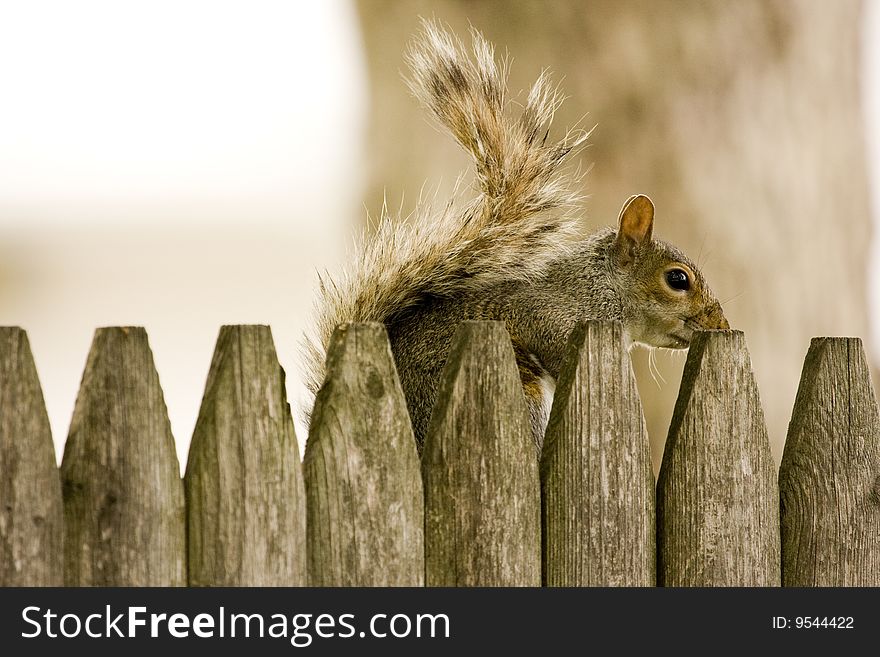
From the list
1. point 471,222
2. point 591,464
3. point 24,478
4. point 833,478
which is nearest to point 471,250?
point 471,222

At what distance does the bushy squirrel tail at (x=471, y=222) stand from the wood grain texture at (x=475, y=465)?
13.2 inches

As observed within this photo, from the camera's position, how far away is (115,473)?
80 cm

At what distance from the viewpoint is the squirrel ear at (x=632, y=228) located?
1523mm

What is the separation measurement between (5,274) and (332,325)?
2219 mm

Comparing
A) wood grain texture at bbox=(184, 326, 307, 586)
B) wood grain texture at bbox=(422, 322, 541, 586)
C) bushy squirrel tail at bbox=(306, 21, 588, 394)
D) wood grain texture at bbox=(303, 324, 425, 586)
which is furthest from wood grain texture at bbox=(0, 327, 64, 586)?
bushy squirrel tail at bbox=(306, 21, 588, 394)

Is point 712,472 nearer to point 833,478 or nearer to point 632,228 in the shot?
point 833,478

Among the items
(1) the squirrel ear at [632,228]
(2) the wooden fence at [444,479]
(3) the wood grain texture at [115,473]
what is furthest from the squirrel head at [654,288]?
(3) the wood grain texture at [115,473]

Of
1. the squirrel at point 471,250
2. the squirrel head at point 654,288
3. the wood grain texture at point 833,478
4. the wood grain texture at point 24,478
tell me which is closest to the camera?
the wood grain texture at point 24,478

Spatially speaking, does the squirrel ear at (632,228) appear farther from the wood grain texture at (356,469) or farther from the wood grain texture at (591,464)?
the wood grain texture at (356,469)

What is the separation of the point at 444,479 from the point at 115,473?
11.7 inches

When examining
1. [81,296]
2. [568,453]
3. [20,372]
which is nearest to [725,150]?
[568,453]

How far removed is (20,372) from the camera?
2.51 feet

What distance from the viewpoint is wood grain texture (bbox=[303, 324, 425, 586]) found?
0.85 meters
